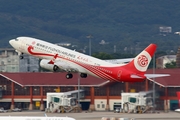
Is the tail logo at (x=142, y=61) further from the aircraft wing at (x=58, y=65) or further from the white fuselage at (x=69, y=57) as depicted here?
the aircraft wing at (x=58, y=65)

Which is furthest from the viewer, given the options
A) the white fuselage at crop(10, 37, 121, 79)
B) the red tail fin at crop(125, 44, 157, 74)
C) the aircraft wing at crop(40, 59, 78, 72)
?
the red tail fin at crop(125, 44, 157, 74)

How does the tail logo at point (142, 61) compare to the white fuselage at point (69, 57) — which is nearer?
the white fuselage at point (69, 57)

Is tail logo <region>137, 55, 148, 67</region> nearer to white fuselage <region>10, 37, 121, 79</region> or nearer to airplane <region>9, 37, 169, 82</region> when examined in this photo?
airplane <region>9, 37, 169, 82</region>

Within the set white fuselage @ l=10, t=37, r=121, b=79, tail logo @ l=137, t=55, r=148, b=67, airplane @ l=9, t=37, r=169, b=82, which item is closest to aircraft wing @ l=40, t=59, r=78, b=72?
airplane @ l=9, t=37, r=169, b=82

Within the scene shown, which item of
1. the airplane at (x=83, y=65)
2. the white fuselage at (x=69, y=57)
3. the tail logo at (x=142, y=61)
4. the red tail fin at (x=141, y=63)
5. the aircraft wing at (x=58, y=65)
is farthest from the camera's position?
the tail logo at (x=142, y=61)

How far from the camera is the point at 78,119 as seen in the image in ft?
563

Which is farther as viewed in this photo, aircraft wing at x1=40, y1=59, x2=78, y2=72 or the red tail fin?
the red tail fin

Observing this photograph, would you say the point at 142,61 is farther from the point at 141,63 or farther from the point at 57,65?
the point at 57,65

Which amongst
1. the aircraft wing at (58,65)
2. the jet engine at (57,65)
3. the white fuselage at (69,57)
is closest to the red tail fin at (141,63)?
the white fuselage at (69,57)

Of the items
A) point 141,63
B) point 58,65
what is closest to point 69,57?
point 58,65

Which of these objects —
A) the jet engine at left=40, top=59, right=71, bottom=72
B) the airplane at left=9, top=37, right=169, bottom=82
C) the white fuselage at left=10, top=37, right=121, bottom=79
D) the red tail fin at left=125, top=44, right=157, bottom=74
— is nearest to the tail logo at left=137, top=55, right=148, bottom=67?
the red tail fin at left=125, top=44, right=157, bottom=74

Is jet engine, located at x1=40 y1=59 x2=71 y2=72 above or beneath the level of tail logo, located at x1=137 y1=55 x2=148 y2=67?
beneath

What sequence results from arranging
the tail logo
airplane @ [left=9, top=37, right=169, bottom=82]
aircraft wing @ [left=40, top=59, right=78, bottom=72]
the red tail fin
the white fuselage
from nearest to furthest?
aircraft wing @ [left=40, top=59, right=78, bottom=72] < airplane @ [left=9, top=37, right=169, bottom=82] < the white fuselage < the red tail fin < the tail logo

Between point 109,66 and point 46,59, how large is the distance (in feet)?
36.1
